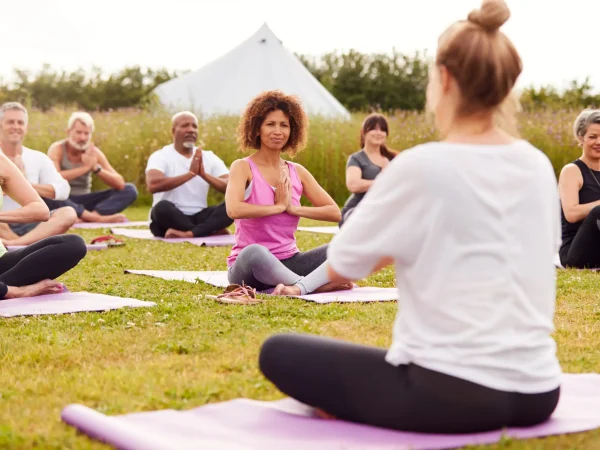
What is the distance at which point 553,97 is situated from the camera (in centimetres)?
2970

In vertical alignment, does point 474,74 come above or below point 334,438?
above

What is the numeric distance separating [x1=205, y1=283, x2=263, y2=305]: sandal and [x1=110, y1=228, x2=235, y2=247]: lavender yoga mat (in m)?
3.54

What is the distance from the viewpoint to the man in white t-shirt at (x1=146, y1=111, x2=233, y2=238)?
937 cm

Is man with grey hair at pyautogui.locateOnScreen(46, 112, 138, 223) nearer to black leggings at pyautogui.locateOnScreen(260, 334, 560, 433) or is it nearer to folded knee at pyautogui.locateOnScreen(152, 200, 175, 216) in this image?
folded knee at pyautogui.locateOnScreen(152, 200, 175, 216)

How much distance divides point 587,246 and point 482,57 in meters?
4.76

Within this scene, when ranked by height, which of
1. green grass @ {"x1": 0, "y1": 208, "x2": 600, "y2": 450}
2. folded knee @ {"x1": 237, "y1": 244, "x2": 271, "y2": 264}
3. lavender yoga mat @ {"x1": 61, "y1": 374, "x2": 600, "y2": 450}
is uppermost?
lavender yoga mat @ {"x1": 61, "y1": 374, "x2": 600, "y2": 450}

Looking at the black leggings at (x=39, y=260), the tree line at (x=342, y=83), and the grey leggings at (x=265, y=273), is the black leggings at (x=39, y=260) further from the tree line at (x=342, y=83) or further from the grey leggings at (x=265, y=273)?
the tree line at (x=342, y=83)

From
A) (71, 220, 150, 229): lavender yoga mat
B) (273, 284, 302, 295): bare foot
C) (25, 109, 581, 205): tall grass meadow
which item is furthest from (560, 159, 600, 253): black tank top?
(25, 109, 581, 205): tall grass meadow

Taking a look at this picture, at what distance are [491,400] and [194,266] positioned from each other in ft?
15.9

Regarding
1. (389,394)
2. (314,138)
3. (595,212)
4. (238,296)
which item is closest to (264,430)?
(389,394)

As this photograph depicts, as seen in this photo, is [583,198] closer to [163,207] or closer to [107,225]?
[163,207]

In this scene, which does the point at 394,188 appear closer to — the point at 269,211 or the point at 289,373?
the point at 289,373

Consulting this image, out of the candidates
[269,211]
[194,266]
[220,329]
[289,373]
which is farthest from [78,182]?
[289,373]

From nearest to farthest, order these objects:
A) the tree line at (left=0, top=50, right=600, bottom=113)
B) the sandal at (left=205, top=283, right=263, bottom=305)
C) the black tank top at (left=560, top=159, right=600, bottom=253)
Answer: the sandal at (left=205, top=283, right=263, bottom=305) < the black tank top at (left=560, top=159, right=600, bottom=253) < the tree line at (left=0, top=50, right=600, bottom=113)
